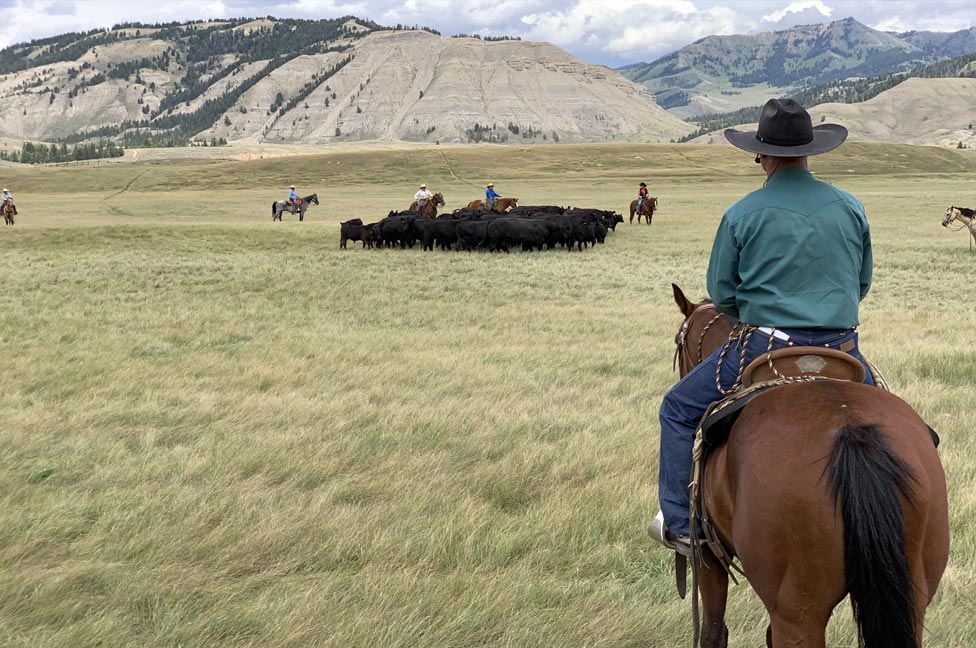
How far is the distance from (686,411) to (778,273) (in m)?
0.69

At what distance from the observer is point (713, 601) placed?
317 cm

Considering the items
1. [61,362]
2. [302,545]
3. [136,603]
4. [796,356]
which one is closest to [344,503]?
[302,545]

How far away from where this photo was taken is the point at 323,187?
7012 centimetres

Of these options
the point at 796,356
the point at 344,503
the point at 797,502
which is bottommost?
the point at 344,503

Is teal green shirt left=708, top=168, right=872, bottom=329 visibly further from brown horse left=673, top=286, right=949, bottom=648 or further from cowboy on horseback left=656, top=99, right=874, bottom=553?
brown horse left=673, top=286, right=949, bottom=648

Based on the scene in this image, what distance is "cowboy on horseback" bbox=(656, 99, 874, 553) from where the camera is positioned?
2.93m

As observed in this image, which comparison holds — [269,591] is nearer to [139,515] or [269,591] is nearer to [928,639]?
[139,515]

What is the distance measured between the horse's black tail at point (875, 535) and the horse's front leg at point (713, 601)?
0.94 meters

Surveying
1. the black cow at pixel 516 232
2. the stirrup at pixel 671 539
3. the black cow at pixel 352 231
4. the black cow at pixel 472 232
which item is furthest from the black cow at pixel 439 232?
the stirrup at pixel 671 539

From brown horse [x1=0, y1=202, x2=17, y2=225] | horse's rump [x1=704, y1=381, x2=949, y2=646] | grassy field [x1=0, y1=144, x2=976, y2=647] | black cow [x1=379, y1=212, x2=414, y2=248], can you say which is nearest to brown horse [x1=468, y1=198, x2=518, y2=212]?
black cow [x1=379, y1=212, x2=414, y2=248]

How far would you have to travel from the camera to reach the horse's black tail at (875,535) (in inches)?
85.0

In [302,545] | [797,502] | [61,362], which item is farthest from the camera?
[61,362]

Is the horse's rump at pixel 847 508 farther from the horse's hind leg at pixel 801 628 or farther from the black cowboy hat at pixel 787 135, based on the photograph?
the black cowboy hat at pixel 787 135

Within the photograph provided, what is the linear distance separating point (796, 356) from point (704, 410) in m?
0.49
